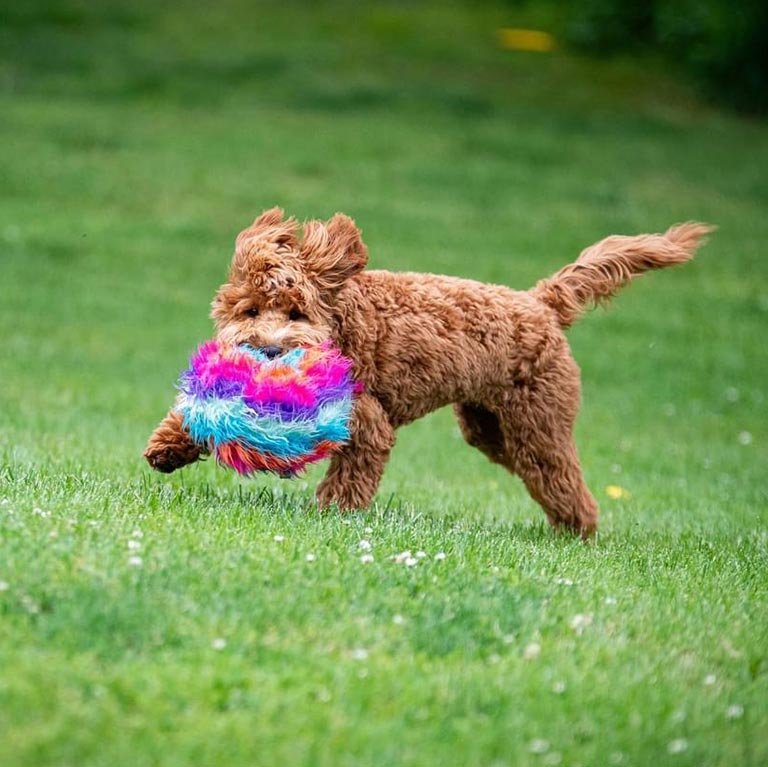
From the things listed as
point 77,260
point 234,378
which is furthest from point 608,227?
point 234,378

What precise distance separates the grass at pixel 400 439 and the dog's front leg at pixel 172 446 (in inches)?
7.2

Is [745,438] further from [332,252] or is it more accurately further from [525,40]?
[525,40]

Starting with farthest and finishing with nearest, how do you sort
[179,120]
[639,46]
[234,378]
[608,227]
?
1. [639,46]
2. [179,120]
3. [608,227]
4. [234,378]

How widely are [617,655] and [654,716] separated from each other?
16.4 inches

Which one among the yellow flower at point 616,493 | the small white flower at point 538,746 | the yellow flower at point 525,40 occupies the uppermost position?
the small white flower at point 538,746

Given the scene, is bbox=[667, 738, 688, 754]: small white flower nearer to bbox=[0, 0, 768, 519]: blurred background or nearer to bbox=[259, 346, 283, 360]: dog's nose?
bbox=[259, 346, 283, 360]: dog's nose

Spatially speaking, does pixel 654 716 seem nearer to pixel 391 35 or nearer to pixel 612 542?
pixel 612 542

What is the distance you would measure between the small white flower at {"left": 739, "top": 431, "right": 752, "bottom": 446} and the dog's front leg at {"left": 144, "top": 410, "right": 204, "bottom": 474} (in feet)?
23.4

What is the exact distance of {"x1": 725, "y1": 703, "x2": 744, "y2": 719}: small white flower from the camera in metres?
4.43

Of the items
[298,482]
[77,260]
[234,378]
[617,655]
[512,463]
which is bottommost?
[77,260]

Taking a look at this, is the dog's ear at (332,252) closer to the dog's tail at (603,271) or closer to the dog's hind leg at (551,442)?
the dog's hind leg at (551,442)

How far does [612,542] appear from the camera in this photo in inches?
281

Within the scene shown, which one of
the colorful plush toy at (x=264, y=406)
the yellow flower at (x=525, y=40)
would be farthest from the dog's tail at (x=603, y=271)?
the yellow flower at (x=525, y=40)

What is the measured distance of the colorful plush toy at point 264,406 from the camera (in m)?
5.74
